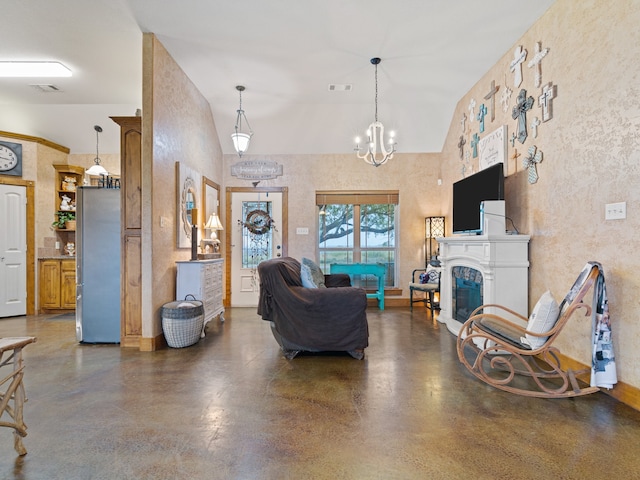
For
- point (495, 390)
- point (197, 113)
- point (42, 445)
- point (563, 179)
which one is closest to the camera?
point (42, 445)

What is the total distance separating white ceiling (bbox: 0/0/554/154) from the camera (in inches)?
122

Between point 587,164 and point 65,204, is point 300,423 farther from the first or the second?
point 65,204

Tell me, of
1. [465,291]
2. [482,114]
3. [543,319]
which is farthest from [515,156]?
[543,319]

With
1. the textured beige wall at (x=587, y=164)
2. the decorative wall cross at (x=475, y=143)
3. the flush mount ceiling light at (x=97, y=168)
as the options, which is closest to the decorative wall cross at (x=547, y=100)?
the textured beige wall at (x=587, y=164)

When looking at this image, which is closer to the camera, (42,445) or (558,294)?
(42,445)

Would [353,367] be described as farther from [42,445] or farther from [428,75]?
[428,75]

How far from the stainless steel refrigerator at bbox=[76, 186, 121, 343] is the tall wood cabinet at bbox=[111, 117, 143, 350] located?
22 cm

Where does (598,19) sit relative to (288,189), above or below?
above

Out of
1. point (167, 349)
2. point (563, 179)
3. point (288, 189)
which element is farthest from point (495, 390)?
point (288, 189)

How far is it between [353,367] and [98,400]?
2023mm

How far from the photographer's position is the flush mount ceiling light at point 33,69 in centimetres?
402

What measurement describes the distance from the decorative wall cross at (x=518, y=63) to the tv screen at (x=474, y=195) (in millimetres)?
919

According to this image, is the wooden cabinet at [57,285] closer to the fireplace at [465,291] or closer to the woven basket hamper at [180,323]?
the woven basket hamper at [180,323]

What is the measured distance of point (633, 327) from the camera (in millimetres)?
2283
